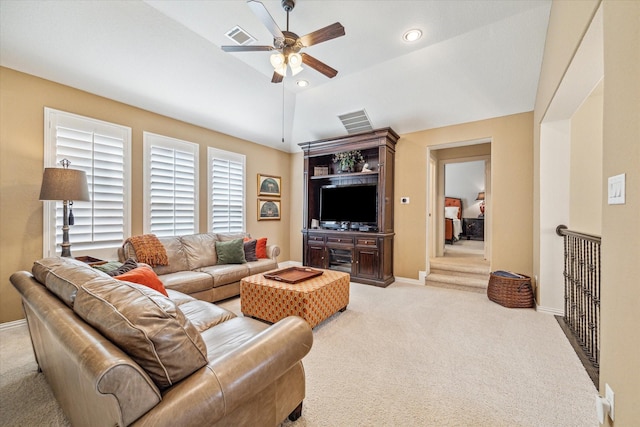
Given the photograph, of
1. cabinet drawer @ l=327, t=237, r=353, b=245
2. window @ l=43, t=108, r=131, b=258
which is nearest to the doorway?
cabinet drawer @ l=327, t=237, r=353, b=245

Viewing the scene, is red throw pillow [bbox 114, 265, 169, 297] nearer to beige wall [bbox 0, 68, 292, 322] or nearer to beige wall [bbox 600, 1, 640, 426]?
beige wall [bbox 0, 68, 292, 322]

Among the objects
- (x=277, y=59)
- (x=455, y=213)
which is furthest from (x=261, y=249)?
(x=455, y=213)

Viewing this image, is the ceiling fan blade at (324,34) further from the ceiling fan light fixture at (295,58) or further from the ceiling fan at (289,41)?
the ceiling fan light fixture at (295,58)

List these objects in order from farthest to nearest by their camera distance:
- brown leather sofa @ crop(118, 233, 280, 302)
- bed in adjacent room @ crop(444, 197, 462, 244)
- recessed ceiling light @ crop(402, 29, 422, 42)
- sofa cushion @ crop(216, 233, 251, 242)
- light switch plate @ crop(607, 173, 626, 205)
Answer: bed in adjacent room @ crop(444, 197, 462, 244)
sofa cushion @ crop(216, 233, 251, 242)
brown leather sofa @ crop(118, 233, 280, 302)
recessed ceiling light @ crop(402, 29, 422, 42)
light switch plate @ crop(607, 173, 626, 205)

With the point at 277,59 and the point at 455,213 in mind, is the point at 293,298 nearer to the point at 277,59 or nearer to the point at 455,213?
the point at 277,59

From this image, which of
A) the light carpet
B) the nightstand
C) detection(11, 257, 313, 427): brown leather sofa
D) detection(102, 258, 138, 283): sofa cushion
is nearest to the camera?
detection(11, 257, 313, 427): brown leather sofa

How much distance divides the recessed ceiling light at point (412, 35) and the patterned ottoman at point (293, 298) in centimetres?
294

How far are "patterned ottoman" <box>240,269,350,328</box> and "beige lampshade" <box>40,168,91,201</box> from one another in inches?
74.7

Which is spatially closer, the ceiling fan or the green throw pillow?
the ceiling fan

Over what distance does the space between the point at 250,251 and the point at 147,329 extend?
129 inches

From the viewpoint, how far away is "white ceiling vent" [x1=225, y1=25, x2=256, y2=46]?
2.95 meters

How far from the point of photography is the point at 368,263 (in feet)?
14.8

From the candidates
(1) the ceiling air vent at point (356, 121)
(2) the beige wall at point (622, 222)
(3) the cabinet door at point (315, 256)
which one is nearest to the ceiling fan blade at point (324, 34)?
(2) the beige wall at point (622, 222)

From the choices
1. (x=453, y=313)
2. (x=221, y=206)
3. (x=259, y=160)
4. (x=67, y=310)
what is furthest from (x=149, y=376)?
(x=259, y=160)
